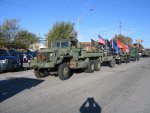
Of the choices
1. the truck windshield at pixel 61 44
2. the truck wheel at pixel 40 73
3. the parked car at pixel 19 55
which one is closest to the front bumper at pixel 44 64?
the truck wheel at pixel 40 73

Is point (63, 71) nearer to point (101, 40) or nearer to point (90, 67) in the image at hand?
Answer: point (90, 67)

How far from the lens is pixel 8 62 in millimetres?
19781

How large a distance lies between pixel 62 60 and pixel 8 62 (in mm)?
5922

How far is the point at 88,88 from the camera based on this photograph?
11.7m

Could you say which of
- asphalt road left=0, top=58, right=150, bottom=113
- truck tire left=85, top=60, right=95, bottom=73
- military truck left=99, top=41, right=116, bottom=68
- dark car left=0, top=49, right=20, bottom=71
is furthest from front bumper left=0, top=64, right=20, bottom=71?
asphalt road left=0, top=58, right=150, bottom=113

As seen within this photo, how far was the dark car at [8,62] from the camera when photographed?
63.2ft

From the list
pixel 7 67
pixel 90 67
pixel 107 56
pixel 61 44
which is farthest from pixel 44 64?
pixel 107 56

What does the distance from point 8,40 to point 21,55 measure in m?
25.5

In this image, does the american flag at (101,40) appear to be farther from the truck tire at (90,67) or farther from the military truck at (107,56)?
the truck tire at (90,67)

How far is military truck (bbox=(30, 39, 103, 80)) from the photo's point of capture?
15.0m

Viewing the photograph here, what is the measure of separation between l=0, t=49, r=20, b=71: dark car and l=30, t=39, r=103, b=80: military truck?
3.95 meters

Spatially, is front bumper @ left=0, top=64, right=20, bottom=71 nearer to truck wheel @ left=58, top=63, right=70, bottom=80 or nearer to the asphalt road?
truck wheel @ left=58, top=63, right=70, bottom=80

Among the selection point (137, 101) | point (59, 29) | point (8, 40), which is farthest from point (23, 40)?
point (137, 101)

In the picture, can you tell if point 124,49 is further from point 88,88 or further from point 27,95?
point 27,95
